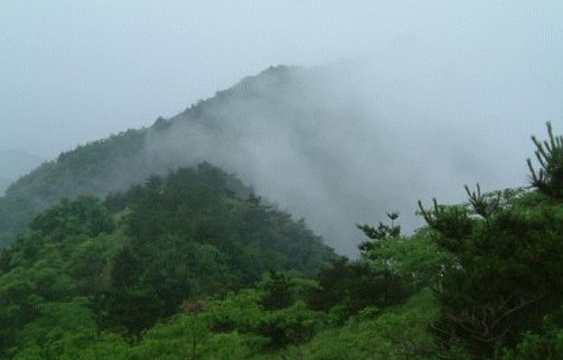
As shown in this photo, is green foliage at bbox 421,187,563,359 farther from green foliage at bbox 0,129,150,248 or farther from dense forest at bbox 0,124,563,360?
green foliage at bbox 0,129,150,248

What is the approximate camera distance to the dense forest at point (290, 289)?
9164mm

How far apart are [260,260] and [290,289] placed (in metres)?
27.6

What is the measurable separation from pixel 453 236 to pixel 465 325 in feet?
6.19

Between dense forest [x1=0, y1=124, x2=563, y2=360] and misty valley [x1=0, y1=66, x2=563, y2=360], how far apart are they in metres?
0.06

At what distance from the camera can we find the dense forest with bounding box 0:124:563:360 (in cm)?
916

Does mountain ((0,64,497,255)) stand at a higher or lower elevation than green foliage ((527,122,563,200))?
higher

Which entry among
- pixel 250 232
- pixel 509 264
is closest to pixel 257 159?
pixel 250 232

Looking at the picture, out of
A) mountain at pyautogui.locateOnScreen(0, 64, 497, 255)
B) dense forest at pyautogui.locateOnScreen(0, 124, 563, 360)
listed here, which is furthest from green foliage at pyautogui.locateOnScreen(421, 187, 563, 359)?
mountain at pyautogui.locateOnScreen(0, 64, 497, 255)

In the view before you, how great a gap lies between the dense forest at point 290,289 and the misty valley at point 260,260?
6 centimetres

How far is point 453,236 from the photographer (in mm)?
10828

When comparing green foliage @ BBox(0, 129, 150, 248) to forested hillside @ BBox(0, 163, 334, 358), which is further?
green foliage @ BBox(0, 129, 150, 248)

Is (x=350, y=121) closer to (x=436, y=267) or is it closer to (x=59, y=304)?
(x=59, y=304)

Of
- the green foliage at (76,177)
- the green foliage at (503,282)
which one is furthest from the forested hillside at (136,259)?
the green foliage at (76,177)

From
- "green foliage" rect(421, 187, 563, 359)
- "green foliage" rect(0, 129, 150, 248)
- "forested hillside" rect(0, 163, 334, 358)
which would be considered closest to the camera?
"green foliage" rect(421, 187, 563, 359)
